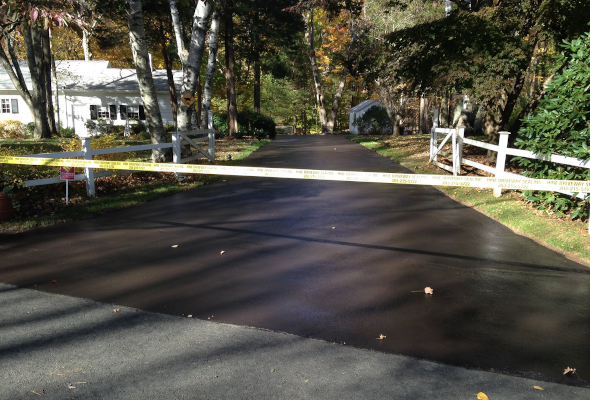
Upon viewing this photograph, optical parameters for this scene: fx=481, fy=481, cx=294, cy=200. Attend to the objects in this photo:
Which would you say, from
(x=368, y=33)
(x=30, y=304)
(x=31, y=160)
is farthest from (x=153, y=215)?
(x=368, y=33)

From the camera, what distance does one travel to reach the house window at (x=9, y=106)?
1582 inches

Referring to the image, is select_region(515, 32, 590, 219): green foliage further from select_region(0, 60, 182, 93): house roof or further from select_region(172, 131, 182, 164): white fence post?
select_region(0, 60, 182, 93): house roof

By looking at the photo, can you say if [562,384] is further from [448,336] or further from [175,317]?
[175,317]

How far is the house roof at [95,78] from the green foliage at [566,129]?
116 ft

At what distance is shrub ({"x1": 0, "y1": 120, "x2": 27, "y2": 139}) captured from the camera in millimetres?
34000

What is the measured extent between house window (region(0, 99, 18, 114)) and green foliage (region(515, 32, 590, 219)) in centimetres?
4197

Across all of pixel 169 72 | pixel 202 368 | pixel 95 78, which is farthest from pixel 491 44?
pixel 95 78

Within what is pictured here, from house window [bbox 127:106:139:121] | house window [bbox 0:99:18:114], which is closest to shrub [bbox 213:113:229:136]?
house window [bbox 127:106:139:121]

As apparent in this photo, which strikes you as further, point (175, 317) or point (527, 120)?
point (527, 120)

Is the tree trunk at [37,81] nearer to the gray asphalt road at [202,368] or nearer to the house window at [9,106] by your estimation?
the house window at [9,106]

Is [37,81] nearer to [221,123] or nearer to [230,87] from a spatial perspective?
[230,87]

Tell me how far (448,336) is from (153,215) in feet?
22.3

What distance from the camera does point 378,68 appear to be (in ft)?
63.9

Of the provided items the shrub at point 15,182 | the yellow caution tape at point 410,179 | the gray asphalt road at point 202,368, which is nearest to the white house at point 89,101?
the shrub at point 15,182
